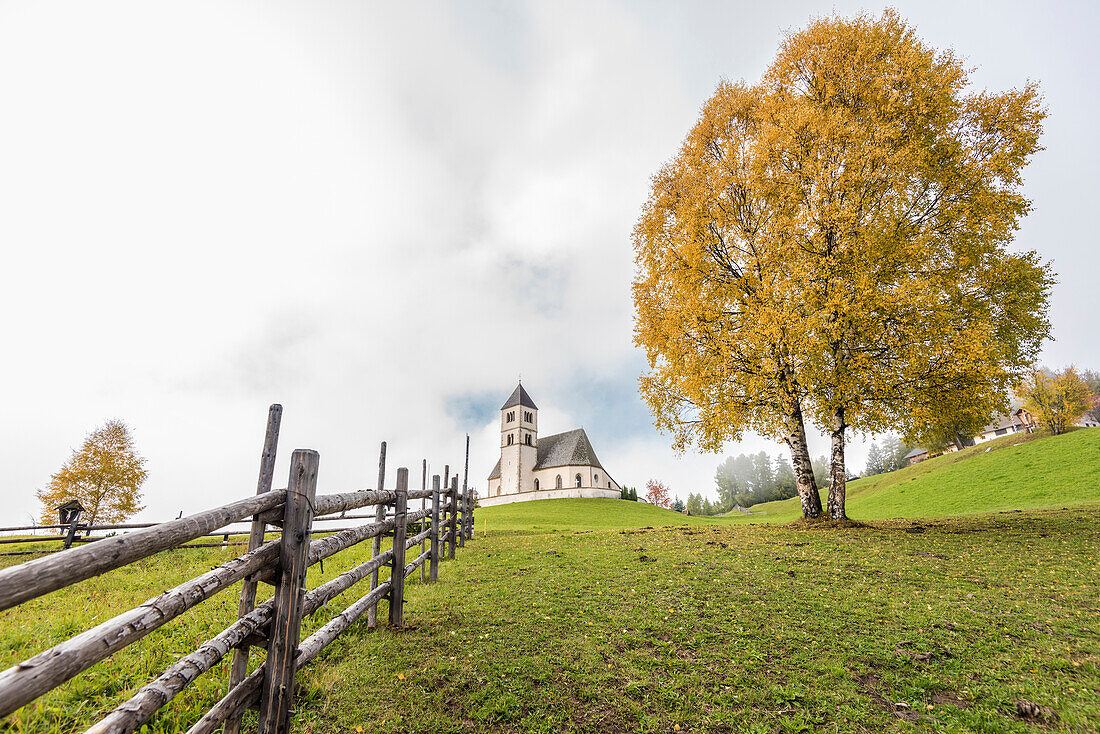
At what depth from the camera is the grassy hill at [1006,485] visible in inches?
811

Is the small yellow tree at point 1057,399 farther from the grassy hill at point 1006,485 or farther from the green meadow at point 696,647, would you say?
the green meadow at point 696,647

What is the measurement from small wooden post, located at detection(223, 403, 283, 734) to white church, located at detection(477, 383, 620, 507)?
177ft

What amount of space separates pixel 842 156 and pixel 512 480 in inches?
2215

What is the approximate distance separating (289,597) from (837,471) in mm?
15414

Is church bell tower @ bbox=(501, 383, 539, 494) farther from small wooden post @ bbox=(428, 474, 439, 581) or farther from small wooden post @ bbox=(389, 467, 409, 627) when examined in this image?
small wooden post @ bbox=(389, 467, 409, 627)

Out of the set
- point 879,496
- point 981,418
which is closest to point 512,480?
point 879,496

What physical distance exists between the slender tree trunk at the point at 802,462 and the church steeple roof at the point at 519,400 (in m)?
51.9

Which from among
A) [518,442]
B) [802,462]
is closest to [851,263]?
[802,462]

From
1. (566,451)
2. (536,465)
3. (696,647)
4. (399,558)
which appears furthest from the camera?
(536,465)

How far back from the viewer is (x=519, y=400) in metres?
65.3

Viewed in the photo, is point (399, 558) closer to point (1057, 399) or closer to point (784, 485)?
point (1057, 399)

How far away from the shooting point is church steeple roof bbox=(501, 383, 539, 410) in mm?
65500

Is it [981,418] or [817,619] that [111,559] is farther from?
[981,418]

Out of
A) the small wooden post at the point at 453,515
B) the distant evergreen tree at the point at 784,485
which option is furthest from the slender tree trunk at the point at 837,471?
the distant evergreen tree at the point at 784,485
